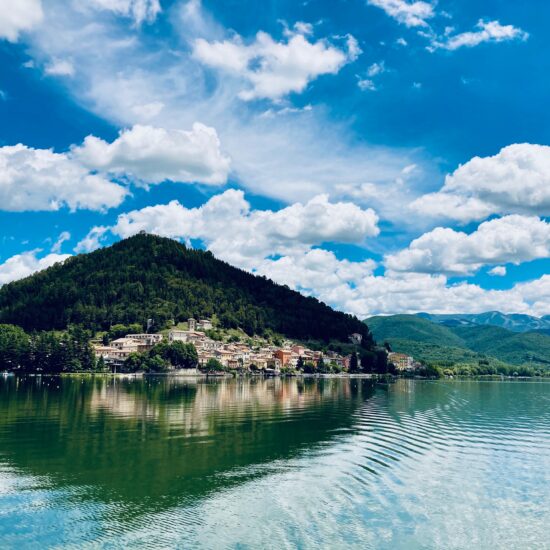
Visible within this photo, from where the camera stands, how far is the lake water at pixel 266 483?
21.6 meters

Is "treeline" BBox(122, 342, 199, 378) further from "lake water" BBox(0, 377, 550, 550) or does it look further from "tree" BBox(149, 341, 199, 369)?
"lake water" BBox(0, 377, 550, 550)

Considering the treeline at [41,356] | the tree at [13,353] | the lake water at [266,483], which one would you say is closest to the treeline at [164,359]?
the treeline at [41,356]

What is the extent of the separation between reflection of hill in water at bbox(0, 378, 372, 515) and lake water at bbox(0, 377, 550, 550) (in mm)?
172

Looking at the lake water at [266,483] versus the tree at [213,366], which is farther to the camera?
the tree at [213,366]

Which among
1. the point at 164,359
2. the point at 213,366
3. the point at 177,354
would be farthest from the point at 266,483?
the point at 213,366

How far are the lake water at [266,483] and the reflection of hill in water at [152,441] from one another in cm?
17

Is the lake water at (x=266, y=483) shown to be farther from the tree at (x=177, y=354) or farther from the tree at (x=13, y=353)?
the tree at (x=177, y=354)

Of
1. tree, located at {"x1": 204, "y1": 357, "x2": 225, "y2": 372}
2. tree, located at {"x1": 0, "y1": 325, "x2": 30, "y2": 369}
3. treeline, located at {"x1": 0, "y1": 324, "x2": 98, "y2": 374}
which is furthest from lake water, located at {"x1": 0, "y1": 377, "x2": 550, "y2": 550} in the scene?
tree, located at {"x1": 204, "y1": 357, "x2": 225, "y2": 372}

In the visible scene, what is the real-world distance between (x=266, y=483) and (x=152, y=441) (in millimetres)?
14345

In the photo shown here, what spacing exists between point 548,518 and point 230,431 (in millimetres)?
27505

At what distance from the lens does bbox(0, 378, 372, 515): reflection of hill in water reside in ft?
92.9

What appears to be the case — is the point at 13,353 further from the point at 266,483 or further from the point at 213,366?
the point at 266,483

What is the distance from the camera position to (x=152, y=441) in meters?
40.1

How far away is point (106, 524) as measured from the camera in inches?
872
